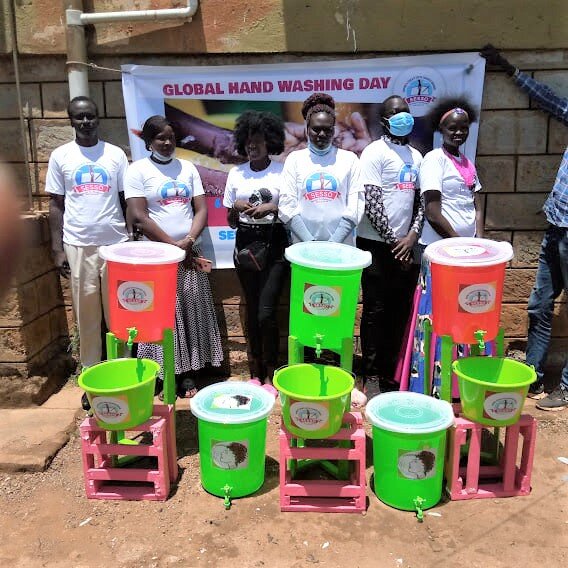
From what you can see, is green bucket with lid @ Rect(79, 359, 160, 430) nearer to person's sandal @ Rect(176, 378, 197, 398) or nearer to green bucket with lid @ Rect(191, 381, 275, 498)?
green bucket with lid @ Rect(191, 381, 275, 498)

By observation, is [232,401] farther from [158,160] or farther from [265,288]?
[158,160]

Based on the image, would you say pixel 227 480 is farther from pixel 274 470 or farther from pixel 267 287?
pixel 267 287

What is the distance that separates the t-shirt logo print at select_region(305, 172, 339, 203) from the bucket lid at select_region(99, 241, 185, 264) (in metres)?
0.98

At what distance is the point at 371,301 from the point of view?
4.16 meters

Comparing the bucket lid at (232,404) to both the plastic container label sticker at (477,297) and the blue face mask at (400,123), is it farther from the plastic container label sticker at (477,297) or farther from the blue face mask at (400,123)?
the blue face mask at (400,123)

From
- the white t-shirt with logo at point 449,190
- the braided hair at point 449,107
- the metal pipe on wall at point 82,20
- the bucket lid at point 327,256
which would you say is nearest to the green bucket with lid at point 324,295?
the bucket lid at point 327,256

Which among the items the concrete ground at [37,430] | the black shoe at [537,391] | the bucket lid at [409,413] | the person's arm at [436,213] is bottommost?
the concrete ground at [37,430]

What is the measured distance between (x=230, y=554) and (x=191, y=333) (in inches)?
72.2

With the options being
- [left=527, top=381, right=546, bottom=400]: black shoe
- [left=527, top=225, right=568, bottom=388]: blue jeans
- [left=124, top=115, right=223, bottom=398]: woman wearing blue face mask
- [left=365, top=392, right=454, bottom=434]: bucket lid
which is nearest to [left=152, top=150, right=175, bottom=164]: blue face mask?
[left=124, top=115, right=223, bottom=398]: woman wearing blue face mask

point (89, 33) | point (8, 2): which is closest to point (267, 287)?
point (89, 33)

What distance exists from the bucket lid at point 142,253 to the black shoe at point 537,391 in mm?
2753

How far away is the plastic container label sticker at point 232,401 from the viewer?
3.22m

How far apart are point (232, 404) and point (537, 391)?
2.45 m

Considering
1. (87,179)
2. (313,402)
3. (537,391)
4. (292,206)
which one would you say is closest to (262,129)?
(292,206)
